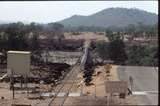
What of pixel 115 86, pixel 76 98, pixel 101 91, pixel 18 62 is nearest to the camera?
pixel 115 86

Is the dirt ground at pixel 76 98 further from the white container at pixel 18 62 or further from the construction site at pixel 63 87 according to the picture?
the white container at pixel 18 62

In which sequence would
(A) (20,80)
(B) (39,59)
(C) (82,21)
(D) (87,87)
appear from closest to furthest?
(D) (87,87) < (A) (20,80) < (B) (39,59) < (C) (82,21)

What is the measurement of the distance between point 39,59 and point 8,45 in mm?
6982

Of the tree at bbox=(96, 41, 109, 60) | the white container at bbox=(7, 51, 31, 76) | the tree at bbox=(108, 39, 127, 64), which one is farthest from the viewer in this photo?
the tree at bbox=(96, 41, 109, 60)

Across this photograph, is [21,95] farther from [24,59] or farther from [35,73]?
[35,73]

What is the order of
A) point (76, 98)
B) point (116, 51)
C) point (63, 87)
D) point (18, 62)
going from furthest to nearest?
point (116, 51), point (63, 87), point (18, 62), point (76, 98)

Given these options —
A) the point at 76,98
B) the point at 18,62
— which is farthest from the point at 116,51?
the point at 76,98

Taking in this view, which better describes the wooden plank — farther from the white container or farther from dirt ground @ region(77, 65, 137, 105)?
the white container

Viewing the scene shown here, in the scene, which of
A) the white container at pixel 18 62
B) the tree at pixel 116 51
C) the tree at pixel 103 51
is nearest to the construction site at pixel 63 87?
the white container at pixel 18 62

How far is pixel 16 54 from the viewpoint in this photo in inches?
851

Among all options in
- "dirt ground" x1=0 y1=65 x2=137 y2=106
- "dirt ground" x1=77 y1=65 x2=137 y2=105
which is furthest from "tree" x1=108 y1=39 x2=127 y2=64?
"dirt ground" x1=0 y1=65 x2=137 y2=106

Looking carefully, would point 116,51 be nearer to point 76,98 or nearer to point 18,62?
point 18,62

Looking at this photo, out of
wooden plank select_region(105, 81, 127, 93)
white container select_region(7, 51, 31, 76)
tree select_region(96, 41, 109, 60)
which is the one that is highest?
wooden plank select_region(105, 81, 127, 93)

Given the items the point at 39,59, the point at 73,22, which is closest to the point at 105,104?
the point at 39,59
